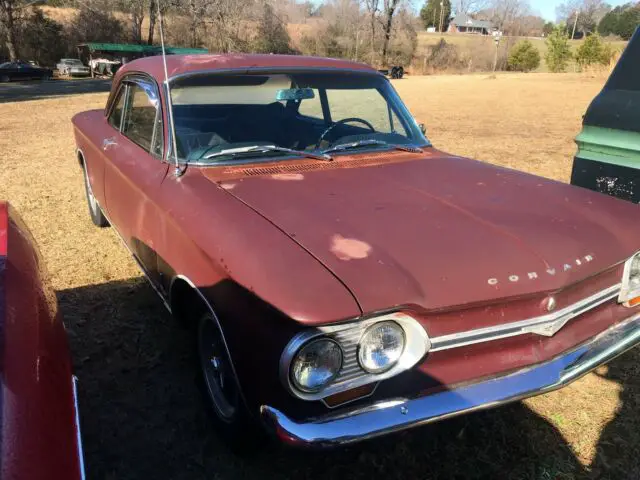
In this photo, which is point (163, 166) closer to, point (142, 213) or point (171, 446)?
point (142, 213)

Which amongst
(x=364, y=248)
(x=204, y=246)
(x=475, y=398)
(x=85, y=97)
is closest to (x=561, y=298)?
(x=475, y=398)

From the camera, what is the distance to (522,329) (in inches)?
83.1

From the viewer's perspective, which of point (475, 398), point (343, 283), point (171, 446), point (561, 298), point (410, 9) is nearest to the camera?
point (343, 283)

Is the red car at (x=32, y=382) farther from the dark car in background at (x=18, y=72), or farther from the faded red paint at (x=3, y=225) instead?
the dark car in background at (x=18, y=72)

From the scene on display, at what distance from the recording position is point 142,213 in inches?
118

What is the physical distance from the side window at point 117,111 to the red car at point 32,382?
2.18 metres

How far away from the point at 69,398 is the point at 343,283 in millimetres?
953

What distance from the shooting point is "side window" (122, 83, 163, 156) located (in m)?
3.17

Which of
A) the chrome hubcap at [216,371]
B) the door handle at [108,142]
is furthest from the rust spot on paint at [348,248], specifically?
the door handle at [108,142]

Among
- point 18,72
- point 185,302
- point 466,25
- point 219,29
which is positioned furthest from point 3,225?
point 466,25

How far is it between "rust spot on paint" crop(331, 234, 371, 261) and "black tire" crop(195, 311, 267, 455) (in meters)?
0.59

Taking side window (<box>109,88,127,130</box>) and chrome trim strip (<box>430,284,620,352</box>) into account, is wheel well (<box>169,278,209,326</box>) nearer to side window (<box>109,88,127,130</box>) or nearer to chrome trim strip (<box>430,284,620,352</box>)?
chrome trim strip (<box>430,284,620,352</box>)

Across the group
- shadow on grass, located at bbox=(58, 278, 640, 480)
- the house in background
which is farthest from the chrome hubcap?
the house in background

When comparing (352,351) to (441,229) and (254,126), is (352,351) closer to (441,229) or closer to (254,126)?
(441,229)
